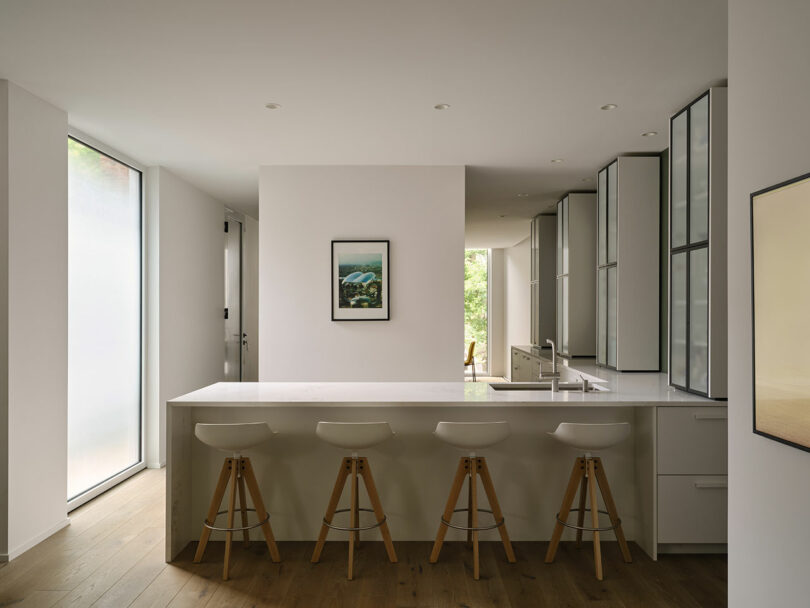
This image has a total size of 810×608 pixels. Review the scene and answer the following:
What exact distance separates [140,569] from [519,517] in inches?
83.6

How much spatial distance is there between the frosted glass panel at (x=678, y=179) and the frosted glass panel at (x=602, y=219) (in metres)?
1.48

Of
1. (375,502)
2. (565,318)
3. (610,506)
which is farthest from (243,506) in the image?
(565,318)

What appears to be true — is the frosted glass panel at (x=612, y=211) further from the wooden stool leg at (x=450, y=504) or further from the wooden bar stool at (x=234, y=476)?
the wooden bar stool at (x=234, y=476)

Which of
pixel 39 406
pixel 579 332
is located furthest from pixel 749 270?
pixel 579 332

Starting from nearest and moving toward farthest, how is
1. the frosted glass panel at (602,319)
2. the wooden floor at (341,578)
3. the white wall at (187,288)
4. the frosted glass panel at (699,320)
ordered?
the wooden floor at (341,578) < the frosted glass panel at (699,320) < the frosted glass panel at (602,319) < the white wall at (187,288)

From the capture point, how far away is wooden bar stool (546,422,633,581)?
3193mm

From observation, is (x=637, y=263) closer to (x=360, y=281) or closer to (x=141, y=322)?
(x=360, y=281)

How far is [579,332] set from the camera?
22.1 ft

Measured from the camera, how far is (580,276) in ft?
22.1

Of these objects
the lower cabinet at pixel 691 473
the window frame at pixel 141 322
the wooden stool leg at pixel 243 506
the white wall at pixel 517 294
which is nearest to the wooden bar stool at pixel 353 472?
the wooden stool leg at pixel 243 506

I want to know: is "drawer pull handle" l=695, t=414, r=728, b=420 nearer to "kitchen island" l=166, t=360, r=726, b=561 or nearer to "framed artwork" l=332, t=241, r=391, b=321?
"kitchen island" l=166, t=360, r=726, b=561

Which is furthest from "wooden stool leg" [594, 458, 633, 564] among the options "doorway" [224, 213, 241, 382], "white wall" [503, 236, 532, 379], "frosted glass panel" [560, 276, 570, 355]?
"white wall" [503, 236, 532, 379]

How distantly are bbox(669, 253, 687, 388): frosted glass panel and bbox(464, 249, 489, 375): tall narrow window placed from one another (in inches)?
381

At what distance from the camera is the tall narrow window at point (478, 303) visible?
13805 millimetres
